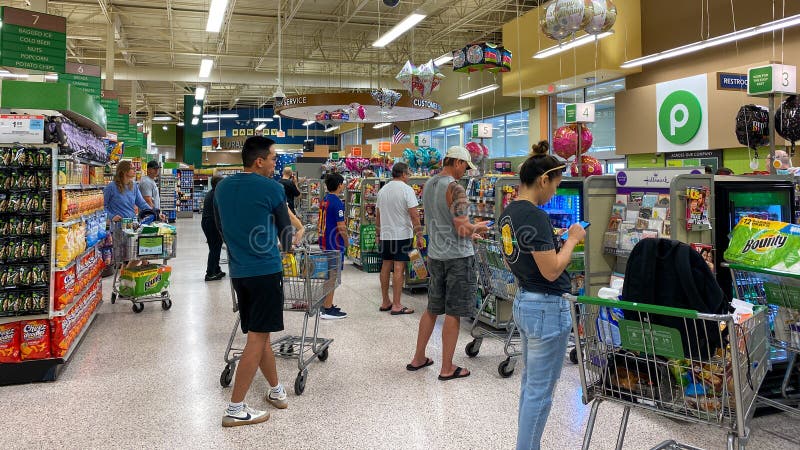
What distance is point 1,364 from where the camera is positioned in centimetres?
398

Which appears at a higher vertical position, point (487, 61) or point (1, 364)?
point (487, 61)

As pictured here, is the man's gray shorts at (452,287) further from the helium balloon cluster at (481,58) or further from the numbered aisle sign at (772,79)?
the helium balloon cluster at (481,58)

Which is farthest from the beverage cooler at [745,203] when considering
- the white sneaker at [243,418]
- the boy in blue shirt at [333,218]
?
the boy in blue shirt at [333,218]

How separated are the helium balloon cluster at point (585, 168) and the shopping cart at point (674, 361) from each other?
8.97ft

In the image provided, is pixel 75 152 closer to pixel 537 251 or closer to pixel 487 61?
pixel 537 251

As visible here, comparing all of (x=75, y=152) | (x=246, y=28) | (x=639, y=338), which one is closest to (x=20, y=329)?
(x=75, y=152)

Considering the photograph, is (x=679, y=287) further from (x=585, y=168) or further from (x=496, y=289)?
(x=585, y=168)

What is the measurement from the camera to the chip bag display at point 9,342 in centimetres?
398

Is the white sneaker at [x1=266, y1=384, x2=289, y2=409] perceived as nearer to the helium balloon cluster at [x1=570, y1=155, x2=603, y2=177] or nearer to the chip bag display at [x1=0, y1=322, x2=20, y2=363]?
the chip bag display at [x1=0, y1=322, x2=20, y2=363]

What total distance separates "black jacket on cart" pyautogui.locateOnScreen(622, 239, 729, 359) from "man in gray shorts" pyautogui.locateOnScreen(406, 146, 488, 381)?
183 cm

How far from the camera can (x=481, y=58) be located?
707cm

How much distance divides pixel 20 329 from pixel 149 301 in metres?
2.45

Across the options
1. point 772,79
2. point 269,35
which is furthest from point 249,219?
point 269,35

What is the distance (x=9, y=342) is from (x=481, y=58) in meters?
5.83
